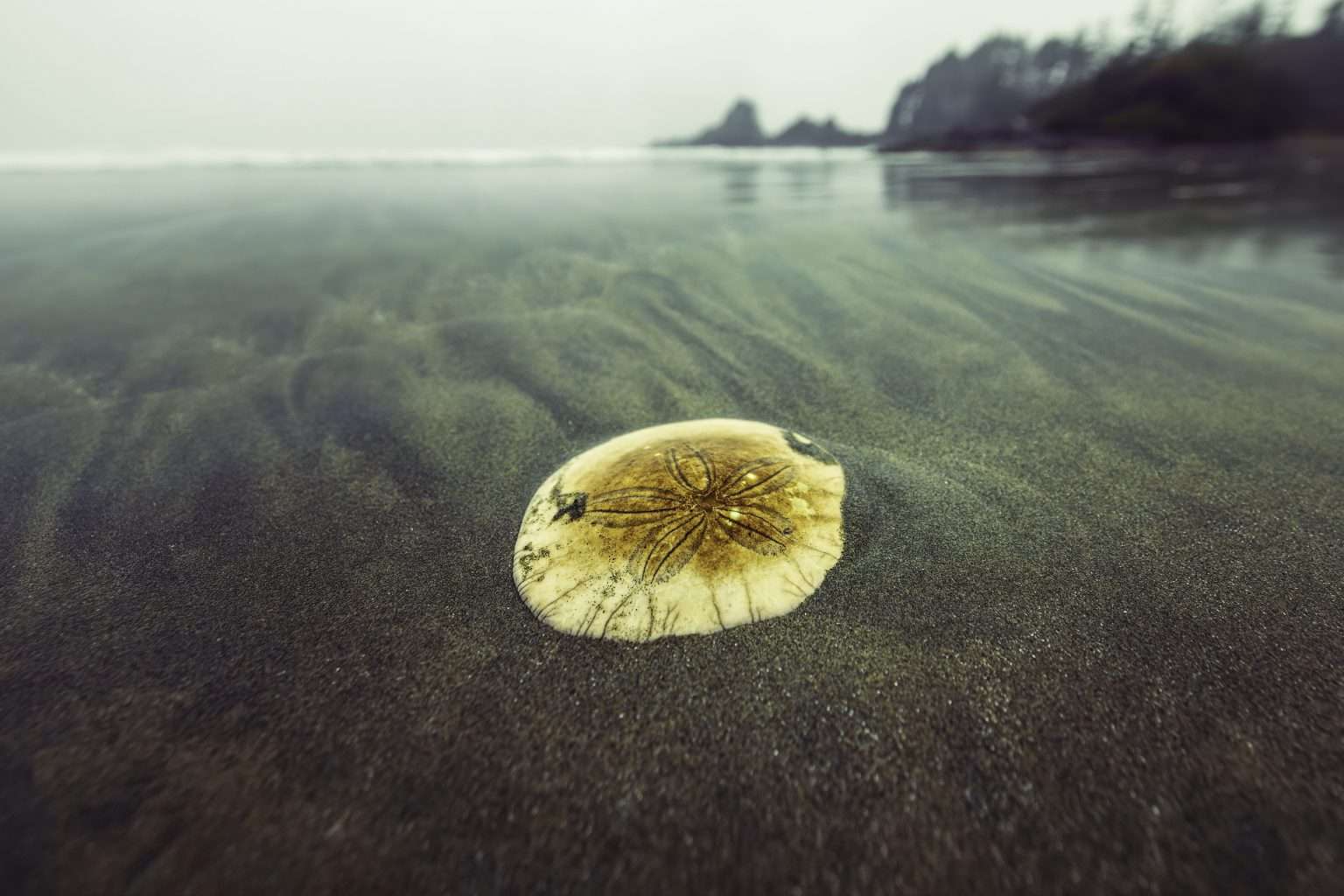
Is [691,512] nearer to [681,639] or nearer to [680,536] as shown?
[680,536]

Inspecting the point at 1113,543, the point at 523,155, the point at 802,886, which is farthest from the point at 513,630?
the point at 523,155

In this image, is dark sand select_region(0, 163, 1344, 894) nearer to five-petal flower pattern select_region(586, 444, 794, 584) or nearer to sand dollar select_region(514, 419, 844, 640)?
sand dollar select_region(514, 419, 844, 640)

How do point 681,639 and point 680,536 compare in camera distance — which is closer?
point 681,639

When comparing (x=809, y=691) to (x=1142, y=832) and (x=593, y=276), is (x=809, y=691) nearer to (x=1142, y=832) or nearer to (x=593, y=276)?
(x=1142, y=832)

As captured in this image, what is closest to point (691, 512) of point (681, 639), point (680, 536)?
point (680, 536)

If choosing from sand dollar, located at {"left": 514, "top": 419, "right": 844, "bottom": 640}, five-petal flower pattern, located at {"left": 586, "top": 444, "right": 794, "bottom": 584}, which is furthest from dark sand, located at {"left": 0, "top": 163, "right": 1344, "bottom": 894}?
five-petal flower pattern, located at {"left": 586, "top": 444, "right": 794, "bottom": 584}

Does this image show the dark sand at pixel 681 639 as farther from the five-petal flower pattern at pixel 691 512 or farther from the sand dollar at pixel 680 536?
the five-petal flower pattern at pixel 691 512
